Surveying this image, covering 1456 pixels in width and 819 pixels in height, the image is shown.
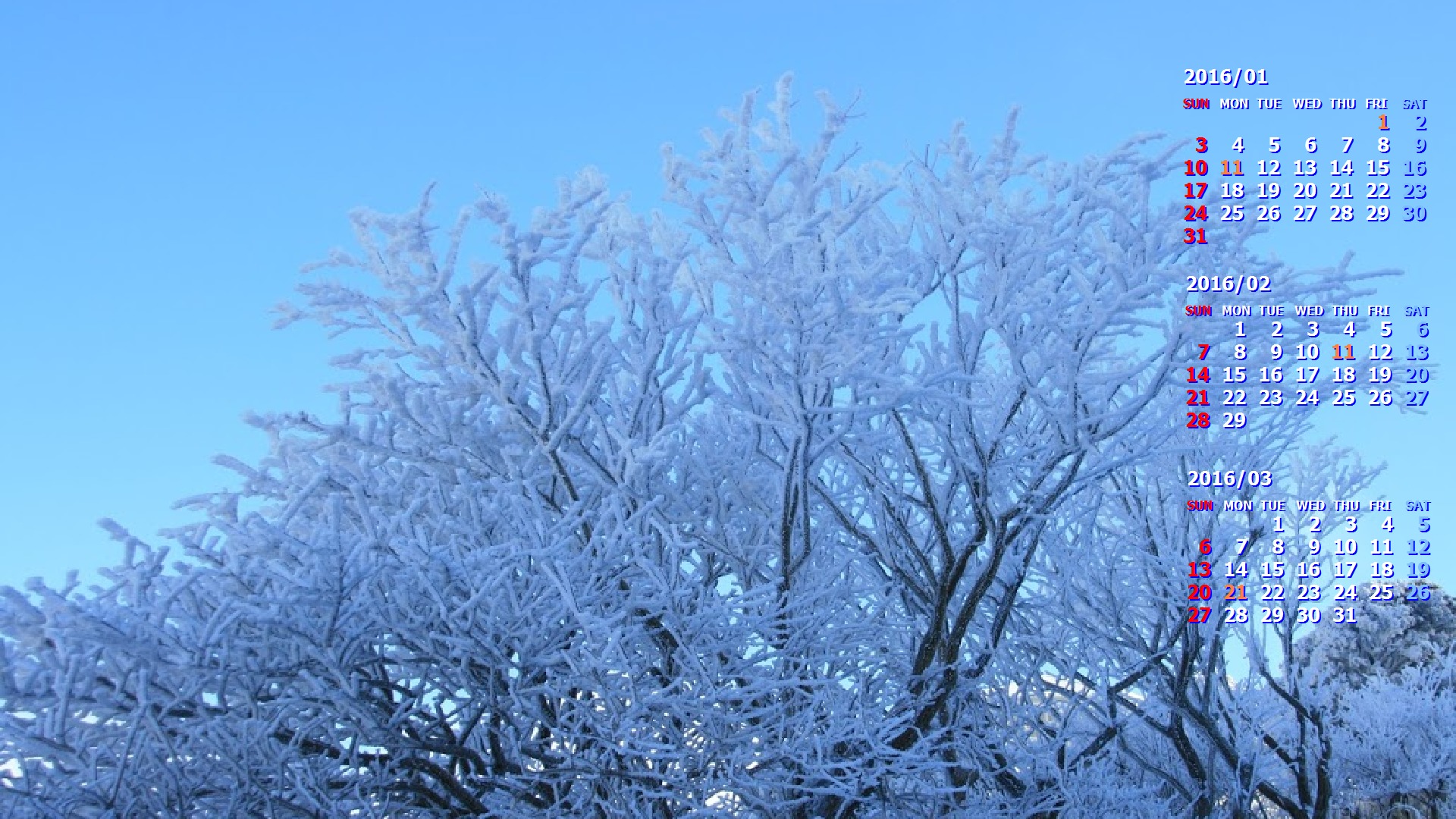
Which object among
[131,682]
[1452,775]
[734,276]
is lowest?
[131,682]

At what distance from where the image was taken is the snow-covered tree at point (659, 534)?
16.3 feet

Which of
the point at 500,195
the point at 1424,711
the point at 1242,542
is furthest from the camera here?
the point at 1424,711

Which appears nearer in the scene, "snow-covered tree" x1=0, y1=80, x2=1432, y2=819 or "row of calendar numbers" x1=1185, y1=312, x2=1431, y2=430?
"snow-covered tree" x1=0, y1=80, x2=1432, y2=819

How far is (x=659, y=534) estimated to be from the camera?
22.7 feet

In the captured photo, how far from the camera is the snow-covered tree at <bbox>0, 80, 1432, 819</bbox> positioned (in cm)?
497

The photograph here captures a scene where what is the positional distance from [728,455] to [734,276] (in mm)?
1574

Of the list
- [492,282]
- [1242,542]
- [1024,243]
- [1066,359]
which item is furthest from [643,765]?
[1242,542]

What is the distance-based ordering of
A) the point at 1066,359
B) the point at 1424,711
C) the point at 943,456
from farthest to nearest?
1. the point at 1424,711
2. the point at 943,456
3. the point at 1066,359

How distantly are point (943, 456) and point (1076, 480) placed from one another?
1.18 metres

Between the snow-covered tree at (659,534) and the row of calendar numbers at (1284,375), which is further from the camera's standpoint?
the row of calendar numbers at (1284,375)

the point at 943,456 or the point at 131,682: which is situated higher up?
the point at 943,456

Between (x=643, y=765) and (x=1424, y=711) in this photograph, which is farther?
(x=1424, y=711)

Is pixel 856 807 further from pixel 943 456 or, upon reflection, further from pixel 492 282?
pixel 492 282

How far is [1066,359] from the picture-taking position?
6426mm
